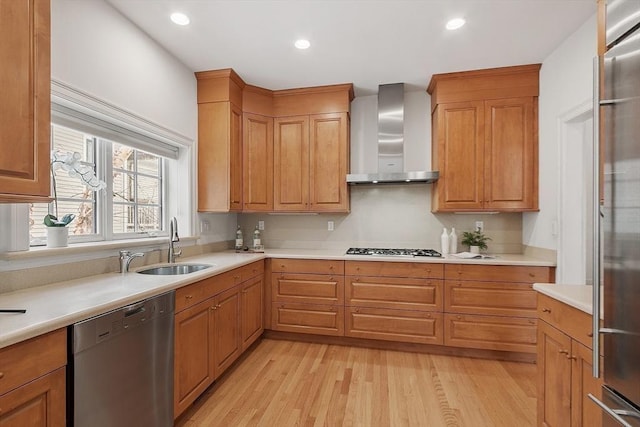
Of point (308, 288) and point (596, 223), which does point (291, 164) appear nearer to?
point (308, 288)

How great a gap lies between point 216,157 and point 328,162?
117cm

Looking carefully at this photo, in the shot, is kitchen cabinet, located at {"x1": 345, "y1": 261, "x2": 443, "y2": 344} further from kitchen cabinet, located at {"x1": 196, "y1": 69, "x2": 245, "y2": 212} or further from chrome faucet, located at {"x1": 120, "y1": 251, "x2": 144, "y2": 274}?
chrome faucet, located at {"x1": 120, "y1": 251, "x2": 144, "y2": 274}

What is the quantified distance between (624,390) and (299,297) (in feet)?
8.05

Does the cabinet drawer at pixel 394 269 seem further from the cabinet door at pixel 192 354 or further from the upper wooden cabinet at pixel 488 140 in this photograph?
the cabinet door at pixel 192 354

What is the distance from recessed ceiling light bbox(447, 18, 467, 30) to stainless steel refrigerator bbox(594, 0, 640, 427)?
1234mm

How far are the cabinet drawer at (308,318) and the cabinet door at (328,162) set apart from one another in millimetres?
1052

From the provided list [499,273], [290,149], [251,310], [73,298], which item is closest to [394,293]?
[499,273]

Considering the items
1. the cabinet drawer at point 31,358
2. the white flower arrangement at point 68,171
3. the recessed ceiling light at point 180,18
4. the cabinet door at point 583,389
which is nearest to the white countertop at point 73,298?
the cabinet drawer at point 31,358

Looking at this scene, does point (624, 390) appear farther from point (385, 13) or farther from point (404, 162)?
point (404, 162)

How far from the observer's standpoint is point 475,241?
125 inches

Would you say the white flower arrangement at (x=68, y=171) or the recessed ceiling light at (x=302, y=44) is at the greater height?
the recessed ceiling light at (x=302, y=44)

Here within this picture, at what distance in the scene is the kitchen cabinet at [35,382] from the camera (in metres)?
0.97

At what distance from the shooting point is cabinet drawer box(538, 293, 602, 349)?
129 centimetres

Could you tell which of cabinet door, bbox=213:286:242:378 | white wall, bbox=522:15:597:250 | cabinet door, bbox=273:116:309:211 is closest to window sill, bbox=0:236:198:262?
cabinet door, bbox=213:286:242:378
